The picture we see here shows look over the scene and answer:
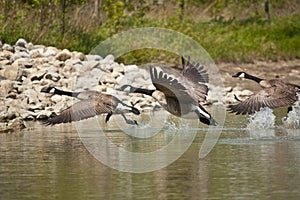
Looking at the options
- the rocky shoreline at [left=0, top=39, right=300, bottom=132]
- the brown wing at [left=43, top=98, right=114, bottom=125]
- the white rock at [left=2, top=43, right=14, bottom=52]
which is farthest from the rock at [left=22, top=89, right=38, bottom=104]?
the brown wing at [left=43, top=98, right=114, bottom=125]

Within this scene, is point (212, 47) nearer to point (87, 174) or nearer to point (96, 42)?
point (96, 42)

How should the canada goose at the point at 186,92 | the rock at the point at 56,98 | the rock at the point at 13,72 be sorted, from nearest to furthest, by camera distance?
the canada goose at the point at 186,92, the rock at the point at 56,98, the rock at the point at 13,72

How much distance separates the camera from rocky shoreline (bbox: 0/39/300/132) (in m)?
16.8

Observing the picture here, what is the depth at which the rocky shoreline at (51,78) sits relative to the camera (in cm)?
1681

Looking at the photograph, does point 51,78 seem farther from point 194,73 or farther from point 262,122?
point 262,122

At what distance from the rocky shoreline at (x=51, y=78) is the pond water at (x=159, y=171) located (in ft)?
11.5

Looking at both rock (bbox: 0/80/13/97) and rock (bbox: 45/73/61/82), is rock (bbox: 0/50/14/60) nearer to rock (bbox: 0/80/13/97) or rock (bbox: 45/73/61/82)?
rock (bbox: 45/73/61/82)

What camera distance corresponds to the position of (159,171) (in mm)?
9625

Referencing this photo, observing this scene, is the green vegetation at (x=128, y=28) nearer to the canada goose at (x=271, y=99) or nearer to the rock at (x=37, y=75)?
the rock at (x=37, y=75)

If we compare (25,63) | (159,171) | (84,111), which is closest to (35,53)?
(25,63)

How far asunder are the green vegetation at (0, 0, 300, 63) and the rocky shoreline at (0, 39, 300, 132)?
2.07 metres

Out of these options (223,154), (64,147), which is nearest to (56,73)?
(64,147)

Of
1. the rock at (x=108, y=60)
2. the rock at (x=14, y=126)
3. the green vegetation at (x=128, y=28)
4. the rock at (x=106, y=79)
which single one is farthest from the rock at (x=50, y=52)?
the rock at (x=14, y=126)

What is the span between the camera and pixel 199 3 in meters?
37.9
